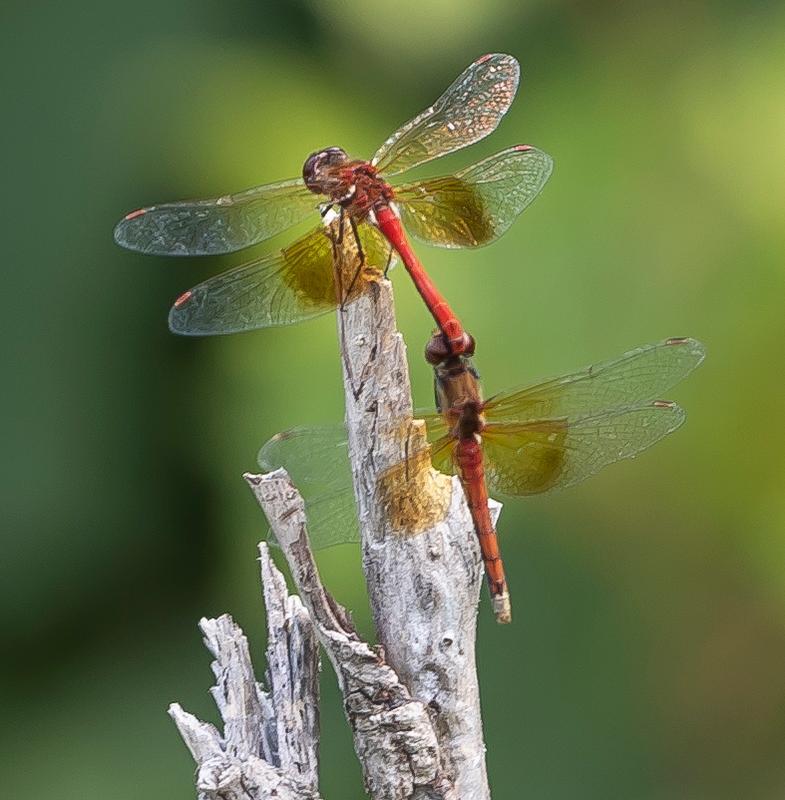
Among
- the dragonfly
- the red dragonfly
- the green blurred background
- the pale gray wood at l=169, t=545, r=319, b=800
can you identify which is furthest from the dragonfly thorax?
the green blurred background

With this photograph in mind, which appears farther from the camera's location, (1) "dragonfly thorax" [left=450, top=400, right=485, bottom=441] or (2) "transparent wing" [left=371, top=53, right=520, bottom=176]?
(2) "transparent wing" [left=371, top=53, right=520, bottom=176]

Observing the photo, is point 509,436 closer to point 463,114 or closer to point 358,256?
point 358,256

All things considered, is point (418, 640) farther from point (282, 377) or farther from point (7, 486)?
point (7, 486)

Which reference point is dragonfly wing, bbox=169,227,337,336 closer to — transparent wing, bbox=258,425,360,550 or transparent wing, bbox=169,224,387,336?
transparent wing, bbox=169,224,387,336

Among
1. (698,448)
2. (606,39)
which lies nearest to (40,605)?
(698,448)

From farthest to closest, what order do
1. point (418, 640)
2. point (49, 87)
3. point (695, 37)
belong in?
point (695, 37)
point (49, 87)
point (418, 640)

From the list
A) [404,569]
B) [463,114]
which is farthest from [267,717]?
[463,114]

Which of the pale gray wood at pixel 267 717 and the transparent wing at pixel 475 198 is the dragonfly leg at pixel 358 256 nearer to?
the transparent wing at pixel 475 198
